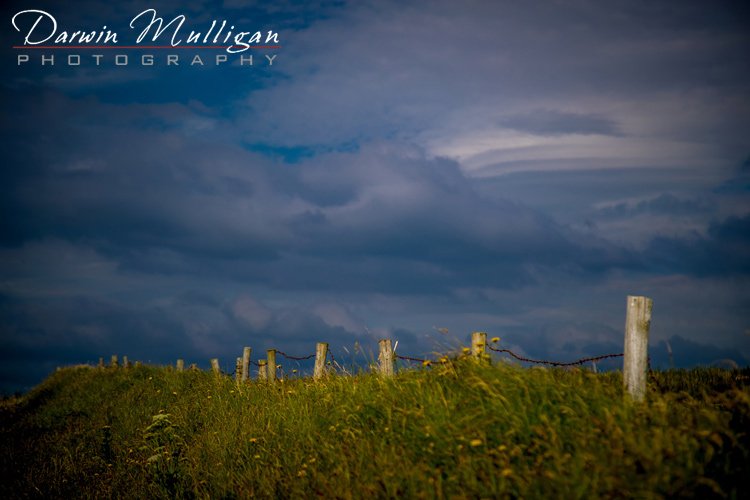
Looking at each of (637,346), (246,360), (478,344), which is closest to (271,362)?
(246,360)

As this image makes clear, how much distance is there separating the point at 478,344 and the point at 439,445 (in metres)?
2.12

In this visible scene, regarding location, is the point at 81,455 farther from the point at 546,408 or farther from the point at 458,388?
the point at 546,408

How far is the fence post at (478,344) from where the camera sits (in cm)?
773

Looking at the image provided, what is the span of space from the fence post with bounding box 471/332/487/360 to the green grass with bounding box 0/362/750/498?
368mm

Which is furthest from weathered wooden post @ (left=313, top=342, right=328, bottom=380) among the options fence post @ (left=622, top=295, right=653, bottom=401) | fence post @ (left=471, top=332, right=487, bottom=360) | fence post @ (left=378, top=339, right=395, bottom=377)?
fence post @ (left=622, top=295, right=653, bottom=401)

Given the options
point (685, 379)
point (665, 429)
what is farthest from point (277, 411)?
point (685, 379)

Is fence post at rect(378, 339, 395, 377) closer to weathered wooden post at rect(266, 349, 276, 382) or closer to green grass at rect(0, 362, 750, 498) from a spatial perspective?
green grass at rect(0, 362, 750, 498)

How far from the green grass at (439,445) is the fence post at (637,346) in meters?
0.24

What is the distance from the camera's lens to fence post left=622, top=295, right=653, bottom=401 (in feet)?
21.5

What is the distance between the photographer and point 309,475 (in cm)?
721

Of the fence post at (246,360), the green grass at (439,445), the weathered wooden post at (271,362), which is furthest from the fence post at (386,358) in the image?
the fence post at (246,360)

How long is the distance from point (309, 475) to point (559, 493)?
143 inches

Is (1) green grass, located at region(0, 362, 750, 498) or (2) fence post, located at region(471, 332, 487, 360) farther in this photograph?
(2) fence post, located at region(471, 332, 487, 360)

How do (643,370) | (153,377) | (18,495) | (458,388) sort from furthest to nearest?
(153,377)
(18,495)
(458,388)
(643,370)
